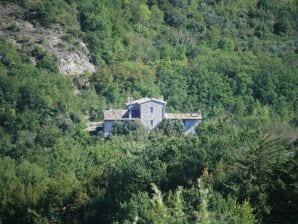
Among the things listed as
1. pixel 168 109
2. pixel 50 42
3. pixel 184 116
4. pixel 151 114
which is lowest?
pixel 184 116

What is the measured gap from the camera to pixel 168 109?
190 feet

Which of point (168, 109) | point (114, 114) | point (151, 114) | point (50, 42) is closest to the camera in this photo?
point (114, 114)

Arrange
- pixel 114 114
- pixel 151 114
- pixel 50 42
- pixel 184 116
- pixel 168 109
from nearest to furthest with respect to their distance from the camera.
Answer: pixel 114 114
pixel 184 116
pixel 151 114
pixel 168 109
pixel 50 42

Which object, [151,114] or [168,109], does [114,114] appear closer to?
[151,114]

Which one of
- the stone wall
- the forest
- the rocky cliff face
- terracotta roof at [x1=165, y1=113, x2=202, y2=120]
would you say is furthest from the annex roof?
the rocky cliff face

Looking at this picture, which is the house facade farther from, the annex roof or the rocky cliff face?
the rocky cliff face

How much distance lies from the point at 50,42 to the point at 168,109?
1268 cm

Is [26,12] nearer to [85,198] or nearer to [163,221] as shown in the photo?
[85,198]

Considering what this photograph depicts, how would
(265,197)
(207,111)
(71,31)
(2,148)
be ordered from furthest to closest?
(71,31) → (207,111) → (2,148) → (265,197)

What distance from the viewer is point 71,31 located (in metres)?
64.6

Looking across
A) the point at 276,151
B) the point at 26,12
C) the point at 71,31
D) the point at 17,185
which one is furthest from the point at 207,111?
the point at 276,151

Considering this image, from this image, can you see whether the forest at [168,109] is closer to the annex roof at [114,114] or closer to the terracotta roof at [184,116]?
the terracotta roof at [184,116]

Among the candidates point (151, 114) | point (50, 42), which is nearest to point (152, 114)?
point (151, 114)

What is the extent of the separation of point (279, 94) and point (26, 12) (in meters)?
24.3
